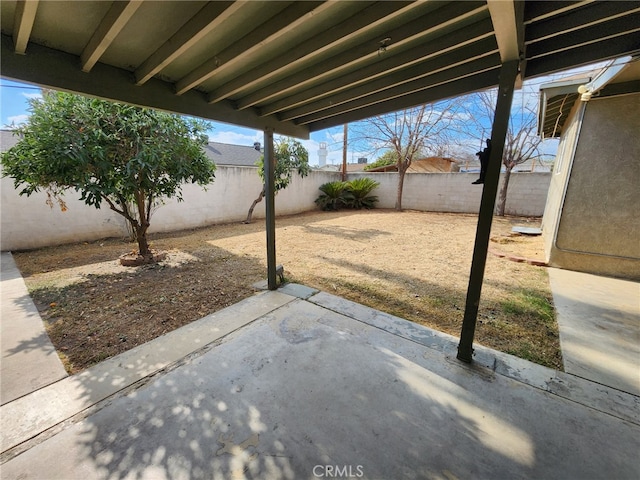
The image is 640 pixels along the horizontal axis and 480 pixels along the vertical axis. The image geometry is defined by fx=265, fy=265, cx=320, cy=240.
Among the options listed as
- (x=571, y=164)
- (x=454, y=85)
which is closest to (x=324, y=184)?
(x=571, y=164)

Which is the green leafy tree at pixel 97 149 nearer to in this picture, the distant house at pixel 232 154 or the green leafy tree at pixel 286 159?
the green leafy tree at pixel 286 159

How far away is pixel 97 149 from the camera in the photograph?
3102 millimetres

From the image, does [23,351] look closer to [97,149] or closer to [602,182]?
[97,149]

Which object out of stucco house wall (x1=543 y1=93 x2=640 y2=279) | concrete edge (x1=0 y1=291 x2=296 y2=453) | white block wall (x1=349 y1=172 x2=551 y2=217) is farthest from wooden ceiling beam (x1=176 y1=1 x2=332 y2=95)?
white block wall (x1=349 y1=172 x2=551 y2=217)

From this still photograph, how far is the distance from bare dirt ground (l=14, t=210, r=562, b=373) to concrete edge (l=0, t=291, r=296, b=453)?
0.56 feet

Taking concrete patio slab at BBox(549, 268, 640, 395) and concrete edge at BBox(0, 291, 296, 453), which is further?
concrete patio slab at BBox(549, 268, 640, 395)

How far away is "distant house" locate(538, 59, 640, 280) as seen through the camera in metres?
3.26

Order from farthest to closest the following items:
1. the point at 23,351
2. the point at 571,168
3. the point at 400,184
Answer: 1. the point at 400,184
2. the point at 571,168
3. the point at 23,351

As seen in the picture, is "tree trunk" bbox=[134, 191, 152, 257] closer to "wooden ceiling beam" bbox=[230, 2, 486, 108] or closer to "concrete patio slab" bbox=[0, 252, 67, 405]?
"concrete patio slab" bbox=[0, 252, 67, 405]

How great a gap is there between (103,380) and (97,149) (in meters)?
2.66

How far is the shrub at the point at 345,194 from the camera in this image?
11.4 metres

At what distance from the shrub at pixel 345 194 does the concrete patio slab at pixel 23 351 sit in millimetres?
9449

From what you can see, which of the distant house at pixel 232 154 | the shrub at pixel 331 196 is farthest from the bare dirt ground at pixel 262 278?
the distant house at pixel 232 154

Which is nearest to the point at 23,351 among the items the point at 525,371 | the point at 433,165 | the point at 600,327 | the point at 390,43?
the point at 390,43
